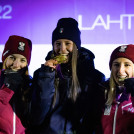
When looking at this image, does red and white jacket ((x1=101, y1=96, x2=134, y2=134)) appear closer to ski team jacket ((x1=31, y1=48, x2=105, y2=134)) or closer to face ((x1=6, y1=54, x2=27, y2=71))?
ski team jacket ((x1=31, y1=48, x2=105, y2=134))

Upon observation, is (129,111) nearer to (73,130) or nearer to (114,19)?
(73,130)

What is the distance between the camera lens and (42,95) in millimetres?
1722

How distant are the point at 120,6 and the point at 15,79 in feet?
4.49

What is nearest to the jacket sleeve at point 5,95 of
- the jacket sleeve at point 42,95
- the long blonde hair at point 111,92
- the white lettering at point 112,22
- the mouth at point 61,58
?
the jacket sleeve at point 42,95

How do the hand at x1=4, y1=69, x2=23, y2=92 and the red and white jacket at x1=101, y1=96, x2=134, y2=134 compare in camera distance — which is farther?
the hand at x1=4, y1=69, x2=23, y2=92

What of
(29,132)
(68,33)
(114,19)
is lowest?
(29,132)

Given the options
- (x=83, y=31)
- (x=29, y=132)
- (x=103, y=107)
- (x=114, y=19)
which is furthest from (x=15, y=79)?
(x=114, y=19)

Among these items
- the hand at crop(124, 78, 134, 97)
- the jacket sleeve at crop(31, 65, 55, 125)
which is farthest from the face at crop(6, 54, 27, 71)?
the hand at crop(124, 78, 134, 97)

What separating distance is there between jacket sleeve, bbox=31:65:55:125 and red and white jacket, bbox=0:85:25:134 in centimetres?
11

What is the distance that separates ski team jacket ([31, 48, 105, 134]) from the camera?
5.68 feet

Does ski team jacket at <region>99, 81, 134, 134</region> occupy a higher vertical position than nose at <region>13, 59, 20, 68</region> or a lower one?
lower

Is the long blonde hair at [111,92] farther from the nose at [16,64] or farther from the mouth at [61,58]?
the nose at [16,64]

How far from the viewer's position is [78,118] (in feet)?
6.00

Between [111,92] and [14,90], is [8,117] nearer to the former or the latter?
[14,90]
